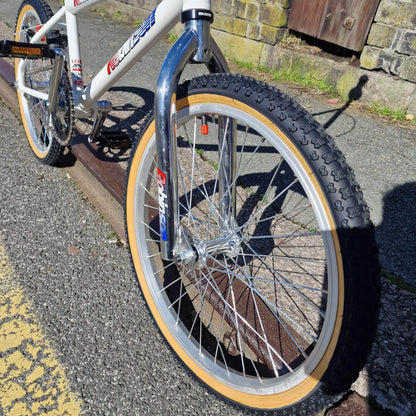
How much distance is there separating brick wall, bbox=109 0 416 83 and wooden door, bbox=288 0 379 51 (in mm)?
83

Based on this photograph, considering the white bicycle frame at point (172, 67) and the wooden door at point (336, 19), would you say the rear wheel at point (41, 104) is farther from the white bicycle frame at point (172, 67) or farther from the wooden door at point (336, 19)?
the wooden door at point (336, 19)

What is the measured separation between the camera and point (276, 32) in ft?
14.0

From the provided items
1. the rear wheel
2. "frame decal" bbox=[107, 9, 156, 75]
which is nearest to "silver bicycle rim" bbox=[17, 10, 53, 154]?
the rear wheel

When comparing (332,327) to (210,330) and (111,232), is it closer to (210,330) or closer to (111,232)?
(210,330)

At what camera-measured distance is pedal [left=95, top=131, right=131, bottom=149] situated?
109 inches

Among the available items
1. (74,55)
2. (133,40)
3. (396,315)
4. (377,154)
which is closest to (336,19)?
(377,154)

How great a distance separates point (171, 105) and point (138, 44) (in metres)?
0.60

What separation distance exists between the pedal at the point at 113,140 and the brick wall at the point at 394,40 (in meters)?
2.41

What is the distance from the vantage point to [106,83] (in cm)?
213

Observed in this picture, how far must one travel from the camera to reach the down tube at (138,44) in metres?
1.56

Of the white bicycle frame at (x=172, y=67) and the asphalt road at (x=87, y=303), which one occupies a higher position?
the white bicycle frame at (x=172, y=67)

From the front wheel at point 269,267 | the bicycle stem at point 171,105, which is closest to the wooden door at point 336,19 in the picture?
the front wheel at point 269,267

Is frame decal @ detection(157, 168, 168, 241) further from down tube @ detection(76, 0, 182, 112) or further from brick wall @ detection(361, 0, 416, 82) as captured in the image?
brick wall @ detection(361, 0, 416, 82)

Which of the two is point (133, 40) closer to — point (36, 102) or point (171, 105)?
point (171, 105)
